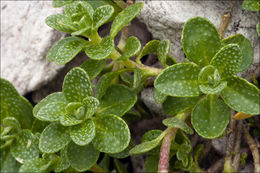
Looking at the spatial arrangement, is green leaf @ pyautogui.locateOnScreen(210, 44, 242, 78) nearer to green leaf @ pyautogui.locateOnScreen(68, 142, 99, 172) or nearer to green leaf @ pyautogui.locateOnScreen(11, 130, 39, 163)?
green leaf @ pyautogui.locateOnScreen(68, 142, 99, 172)

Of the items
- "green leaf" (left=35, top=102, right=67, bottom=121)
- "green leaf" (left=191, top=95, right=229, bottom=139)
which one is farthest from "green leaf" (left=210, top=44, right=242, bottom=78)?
"green leaf" (left=35, top=102, right=67, bottom=121)

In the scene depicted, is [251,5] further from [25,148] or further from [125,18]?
[25,148]

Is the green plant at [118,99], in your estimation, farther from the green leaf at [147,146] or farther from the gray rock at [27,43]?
the gray rock at [27,43]

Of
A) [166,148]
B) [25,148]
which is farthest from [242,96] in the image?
[25,148]

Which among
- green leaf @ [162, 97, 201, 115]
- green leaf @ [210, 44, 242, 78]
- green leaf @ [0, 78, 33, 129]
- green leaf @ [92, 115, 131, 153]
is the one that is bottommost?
green leaf @ [0, 78, 33, 129]

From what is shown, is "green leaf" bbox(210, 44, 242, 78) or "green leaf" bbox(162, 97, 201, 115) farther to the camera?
"green leaf" bbox(162, 97, 201, 115)

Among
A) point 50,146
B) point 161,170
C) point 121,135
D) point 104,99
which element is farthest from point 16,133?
point 161,170

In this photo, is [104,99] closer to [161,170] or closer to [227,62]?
[161,170]
